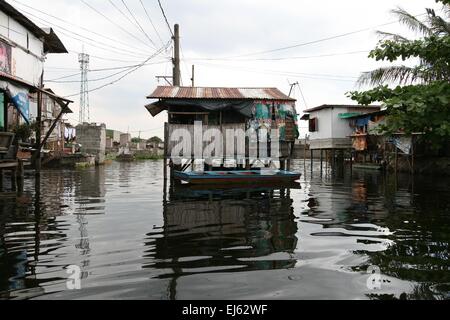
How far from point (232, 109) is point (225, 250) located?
12.8m

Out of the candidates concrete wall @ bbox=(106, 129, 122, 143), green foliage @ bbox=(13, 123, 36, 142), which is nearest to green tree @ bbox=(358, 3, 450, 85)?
green foliage @ bbox=(13, 123, 36, 142)

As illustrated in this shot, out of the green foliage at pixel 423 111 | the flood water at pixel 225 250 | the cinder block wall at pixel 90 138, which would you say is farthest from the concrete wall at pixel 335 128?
the green foliage at pixel 423 111

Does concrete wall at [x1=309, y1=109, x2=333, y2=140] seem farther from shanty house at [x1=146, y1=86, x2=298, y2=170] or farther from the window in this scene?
shanty house at [x1=146, y1=86, x2=298, y2=170]

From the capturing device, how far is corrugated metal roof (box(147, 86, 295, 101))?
57.2 ft

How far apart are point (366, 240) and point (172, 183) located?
12.3 meters

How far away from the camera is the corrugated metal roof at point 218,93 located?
17.4 m

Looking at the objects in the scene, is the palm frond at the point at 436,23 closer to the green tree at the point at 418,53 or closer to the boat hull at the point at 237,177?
the green tree at the point at 418,53

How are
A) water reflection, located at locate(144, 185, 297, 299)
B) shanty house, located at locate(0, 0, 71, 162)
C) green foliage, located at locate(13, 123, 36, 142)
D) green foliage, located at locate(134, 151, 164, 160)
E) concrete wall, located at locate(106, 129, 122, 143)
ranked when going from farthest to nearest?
concrete wall, located at locate(106, 129, 122, 143) → green foliage, located at locate(134, 151, 164, 160) → green foliage, located at locate(13, 123, 36, 142) → shanty house, located at locate(0, 0, 71, 162) → water reflection, located at locate(144, 185, 297, 299)

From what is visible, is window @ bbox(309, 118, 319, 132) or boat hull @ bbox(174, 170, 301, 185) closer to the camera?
boat hull @ bbox(174, 170, 301, 185)

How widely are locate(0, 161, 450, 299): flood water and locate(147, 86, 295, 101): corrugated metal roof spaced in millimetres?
7362

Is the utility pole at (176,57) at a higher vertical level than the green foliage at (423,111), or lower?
higher

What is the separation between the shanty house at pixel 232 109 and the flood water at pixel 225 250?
707cm

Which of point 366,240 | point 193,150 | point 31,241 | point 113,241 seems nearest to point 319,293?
point 366,240

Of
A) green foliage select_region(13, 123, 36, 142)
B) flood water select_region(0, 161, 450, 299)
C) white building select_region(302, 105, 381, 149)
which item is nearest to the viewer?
flood water select_region(0, 161, 450, 299)
